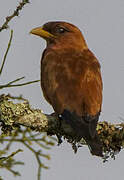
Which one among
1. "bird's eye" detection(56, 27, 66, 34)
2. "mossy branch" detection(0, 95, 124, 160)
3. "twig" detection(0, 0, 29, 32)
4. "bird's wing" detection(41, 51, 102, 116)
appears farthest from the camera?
"bird's eye" detection(56, 27, 66, 34)

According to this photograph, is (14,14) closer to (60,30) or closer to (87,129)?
(87,129)

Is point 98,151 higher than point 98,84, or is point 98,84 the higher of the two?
point 98,84

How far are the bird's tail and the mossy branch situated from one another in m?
0.11

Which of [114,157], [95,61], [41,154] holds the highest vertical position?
[95,61]

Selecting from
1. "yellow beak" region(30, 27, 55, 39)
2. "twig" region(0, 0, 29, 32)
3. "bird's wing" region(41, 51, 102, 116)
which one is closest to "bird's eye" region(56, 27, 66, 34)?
"yellow beak" region(30, 27, 55, 39)

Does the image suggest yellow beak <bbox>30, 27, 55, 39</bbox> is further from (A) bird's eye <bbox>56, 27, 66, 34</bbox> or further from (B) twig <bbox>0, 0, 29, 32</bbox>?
(B) twig <bbox>0, 0, 29, 32</bbox>

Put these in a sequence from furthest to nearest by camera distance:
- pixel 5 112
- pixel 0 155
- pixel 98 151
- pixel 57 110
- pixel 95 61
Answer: pixel 95 61 → pixel 57 110 → pixel 98 151 → pixel 5 112 → pixel 0 155

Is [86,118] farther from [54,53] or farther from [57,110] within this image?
[54,53]

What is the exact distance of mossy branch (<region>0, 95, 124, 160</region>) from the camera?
534 cm

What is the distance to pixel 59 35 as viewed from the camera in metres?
8.04

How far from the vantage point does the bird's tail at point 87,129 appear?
18.7ft

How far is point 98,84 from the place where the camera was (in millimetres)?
6574

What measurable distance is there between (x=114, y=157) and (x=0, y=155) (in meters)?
1.69

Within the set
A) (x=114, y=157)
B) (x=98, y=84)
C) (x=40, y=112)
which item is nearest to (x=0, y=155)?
(x=40, y=112)
